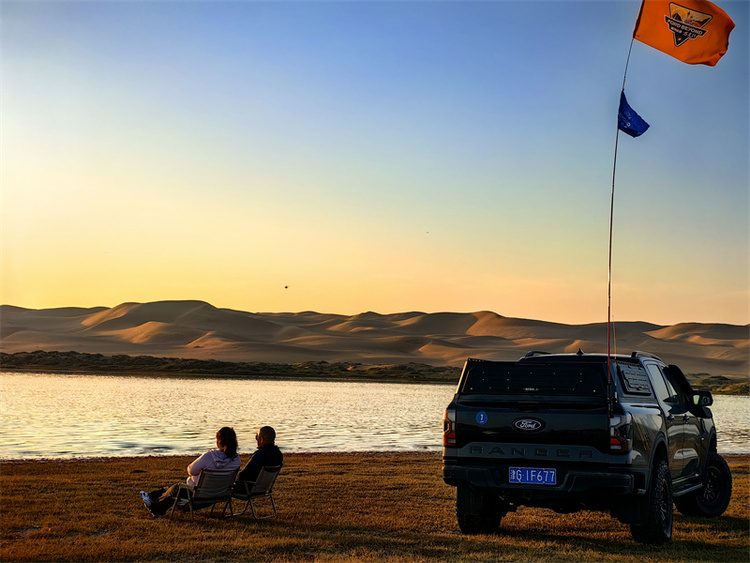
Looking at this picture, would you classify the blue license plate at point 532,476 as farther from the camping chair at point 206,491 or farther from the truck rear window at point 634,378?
the camping chair at point 206,491

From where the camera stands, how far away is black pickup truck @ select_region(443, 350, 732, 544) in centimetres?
966

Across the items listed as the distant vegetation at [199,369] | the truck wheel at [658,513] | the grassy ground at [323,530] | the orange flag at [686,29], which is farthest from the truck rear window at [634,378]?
the distant vegetation at [199,369]

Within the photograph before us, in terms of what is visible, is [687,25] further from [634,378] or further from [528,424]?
[528,424]

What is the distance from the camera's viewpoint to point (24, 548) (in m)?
9.48

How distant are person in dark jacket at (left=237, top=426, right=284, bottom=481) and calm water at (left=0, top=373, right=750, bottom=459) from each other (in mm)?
11610

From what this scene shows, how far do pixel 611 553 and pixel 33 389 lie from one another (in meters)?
52.9

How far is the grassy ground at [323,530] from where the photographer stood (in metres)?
9.49

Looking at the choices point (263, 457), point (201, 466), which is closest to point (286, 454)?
point (263, 457)

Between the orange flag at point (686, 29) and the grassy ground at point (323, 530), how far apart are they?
811 cm

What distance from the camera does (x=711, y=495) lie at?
13.0 m

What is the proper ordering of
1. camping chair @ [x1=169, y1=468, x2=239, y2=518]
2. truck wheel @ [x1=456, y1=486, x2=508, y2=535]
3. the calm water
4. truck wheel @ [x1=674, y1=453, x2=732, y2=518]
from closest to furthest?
truck wheel @ [x1=456, y1=486, x2=508, y2=535] → camping chair @ [x1=169, y1=468, x2=239, y2=518] → truck wheel @ [x1=674, y1=453, x2=732, y2=518] → the calm water

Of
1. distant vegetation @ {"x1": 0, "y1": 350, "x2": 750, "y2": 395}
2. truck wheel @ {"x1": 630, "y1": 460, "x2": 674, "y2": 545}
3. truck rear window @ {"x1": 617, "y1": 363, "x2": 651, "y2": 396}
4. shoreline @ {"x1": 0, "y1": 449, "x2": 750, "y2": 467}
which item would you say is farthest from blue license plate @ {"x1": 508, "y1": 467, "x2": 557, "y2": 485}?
distant vegetation @ {"x1": 0, "y1": 350, "x2": 750, "y2": 395}

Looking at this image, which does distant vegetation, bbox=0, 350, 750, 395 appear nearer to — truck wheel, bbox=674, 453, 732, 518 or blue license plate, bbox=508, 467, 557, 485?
truck wheel, bbox=674, 453, 732, 518

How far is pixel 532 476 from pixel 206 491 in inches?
173
